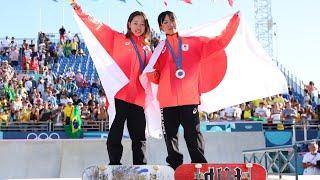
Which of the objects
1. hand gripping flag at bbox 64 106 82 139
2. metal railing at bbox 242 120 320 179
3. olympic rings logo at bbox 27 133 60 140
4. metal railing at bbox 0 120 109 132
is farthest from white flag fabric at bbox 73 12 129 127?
olympic rings logo at bbox 27 133 60 140

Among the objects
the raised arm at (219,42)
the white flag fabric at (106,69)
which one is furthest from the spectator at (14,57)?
the raised arm at (219,42)

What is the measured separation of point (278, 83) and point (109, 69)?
1.81m

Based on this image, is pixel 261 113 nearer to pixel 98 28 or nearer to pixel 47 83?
pixel 47 83

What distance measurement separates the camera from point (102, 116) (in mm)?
14594

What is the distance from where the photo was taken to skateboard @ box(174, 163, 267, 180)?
16.6 feet

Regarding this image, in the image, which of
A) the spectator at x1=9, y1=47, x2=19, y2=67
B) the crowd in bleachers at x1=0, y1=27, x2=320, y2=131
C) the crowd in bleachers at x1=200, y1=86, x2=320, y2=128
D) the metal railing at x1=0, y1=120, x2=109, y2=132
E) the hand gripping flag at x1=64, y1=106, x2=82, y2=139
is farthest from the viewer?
the spectator at x1=9, y1=47, x2=19, y2=67

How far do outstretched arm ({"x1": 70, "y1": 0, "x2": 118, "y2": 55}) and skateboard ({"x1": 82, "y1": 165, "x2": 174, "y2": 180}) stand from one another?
1540mm

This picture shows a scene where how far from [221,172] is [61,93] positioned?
12832mm

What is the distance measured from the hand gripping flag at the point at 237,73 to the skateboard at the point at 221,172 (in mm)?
1251

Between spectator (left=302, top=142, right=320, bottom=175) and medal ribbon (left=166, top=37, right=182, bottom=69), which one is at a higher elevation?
medal ribbon (left=166, top=37, right=182, bottom=69)

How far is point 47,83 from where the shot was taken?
18.4m

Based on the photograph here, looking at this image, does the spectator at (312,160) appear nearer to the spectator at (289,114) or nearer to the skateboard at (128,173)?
the spectator at (289,114)

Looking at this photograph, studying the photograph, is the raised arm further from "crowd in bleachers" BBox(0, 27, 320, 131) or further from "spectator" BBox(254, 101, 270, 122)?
"spectator" BBox(254, 101, 270, 122)

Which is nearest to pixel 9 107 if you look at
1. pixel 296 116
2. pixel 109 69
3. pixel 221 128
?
pixel 221 128
